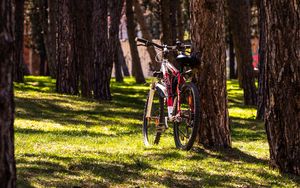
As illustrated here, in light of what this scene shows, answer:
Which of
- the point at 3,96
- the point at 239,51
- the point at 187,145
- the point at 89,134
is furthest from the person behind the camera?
the point at 239,51

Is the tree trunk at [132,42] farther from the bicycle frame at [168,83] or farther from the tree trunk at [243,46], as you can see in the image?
the bicycle frame at [168,83]

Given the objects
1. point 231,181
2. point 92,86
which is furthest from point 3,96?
point 92,86

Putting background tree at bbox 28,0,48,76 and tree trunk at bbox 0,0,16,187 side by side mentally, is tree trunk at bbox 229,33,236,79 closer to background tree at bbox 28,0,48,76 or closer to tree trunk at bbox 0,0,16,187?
background tree at bbox 28,0,48,76

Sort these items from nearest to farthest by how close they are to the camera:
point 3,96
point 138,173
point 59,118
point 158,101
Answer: point 3,96 → point 138,173 → point 158,101 → point 59,118

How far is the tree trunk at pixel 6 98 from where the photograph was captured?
179 inches

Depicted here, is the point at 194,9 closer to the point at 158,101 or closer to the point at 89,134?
the point at 158,101

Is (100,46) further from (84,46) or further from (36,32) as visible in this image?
(36,32)

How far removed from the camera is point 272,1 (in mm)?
7816

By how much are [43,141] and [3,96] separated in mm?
5719

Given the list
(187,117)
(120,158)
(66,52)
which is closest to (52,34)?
(66,52)

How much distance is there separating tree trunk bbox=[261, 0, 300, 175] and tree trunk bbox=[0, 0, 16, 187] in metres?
3.95

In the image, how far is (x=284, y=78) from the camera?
788 centimetres

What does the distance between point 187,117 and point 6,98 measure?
186 inches

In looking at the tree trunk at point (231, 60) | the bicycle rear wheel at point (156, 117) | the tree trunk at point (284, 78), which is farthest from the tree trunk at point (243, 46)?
the tree trunk at point (231, 60)
